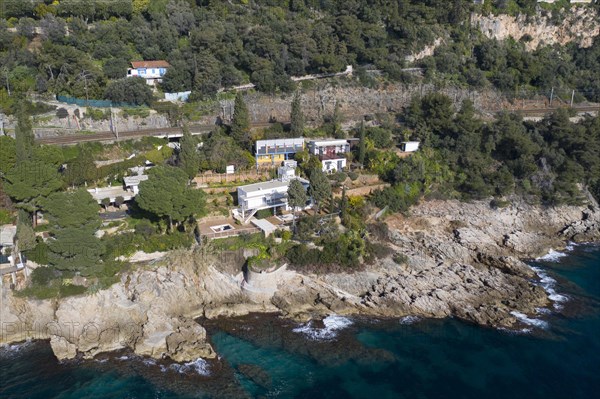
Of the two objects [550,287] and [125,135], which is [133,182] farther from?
[550,287]

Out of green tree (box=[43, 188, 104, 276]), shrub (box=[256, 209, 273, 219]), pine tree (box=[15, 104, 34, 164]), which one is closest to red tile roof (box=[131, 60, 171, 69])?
pine tree (box=[15, 104, 34, 164])

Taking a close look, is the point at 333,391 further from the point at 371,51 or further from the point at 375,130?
the point at 371,51

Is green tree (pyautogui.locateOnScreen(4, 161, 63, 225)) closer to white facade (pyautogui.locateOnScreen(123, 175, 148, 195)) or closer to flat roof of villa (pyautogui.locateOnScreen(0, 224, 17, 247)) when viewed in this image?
flat roof of villa (pyautogui.locateOnScreen(0, 224, 17, 247))

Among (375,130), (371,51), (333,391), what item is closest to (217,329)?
(333,391)

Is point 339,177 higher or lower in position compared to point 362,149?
lower

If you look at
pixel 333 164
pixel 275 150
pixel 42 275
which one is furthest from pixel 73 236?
pixel 333 164

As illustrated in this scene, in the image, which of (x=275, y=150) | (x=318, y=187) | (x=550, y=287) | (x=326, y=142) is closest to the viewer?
(x=550, y=287)

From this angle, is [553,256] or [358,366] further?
[553,256]
